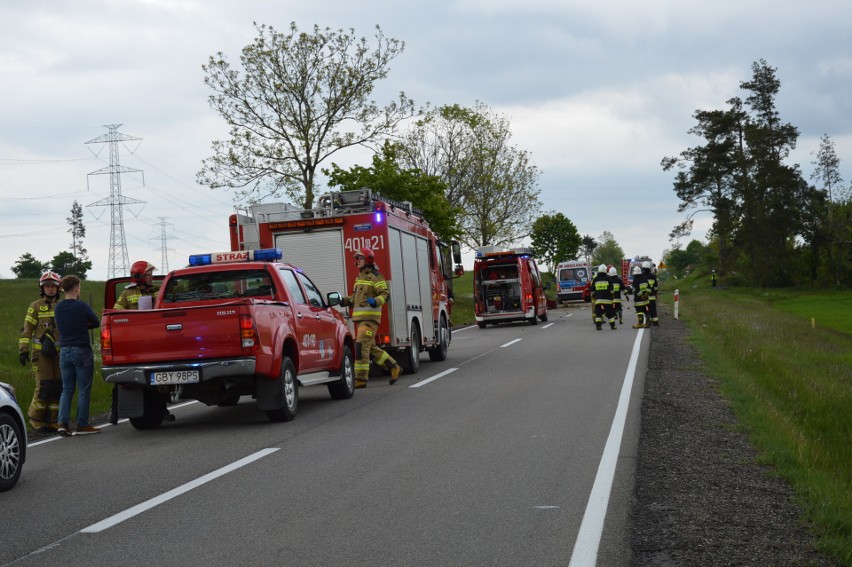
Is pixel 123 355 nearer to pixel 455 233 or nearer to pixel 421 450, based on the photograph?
pixel 421 450

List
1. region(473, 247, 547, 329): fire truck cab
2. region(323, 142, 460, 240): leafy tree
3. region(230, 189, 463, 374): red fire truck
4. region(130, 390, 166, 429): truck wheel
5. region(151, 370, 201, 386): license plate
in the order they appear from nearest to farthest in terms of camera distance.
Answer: region(151, 370, 201, 386): license plate → region(130, 390, 166, 429): truck wheel → region(230, 189, 463, 374): red fire truck → region(473, 247, 547, 329): fire truck cab → region(323, 142, 460, 240): leafy tree

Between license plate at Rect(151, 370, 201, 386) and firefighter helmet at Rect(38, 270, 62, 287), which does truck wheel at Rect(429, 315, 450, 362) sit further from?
license plate at Rect(151, 370, 201, 386)

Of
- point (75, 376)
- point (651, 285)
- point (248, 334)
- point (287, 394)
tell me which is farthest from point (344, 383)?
point (651, 285)

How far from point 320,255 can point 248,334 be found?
238 inches

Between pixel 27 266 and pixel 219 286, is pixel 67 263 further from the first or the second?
pixel 219 286

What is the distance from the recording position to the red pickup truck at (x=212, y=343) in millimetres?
10422

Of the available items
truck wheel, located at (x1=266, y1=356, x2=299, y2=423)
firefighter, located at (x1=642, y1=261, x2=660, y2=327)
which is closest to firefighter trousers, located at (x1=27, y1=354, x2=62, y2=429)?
truck wheel, located at (x1=266, y1=356, x2=299, y2=423)

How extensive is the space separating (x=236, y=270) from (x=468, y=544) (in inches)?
284

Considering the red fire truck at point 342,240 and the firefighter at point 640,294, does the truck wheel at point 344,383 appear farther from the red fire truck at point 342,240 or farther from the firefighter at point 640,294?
the firefighter at point 640,294

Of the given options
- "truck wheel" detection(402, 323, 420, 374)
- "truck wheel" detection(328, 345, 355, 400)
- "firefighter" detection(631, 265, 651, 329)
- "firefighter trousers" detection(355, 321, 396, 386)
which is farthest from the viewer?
"firefighter" detection(631, 265, 651, 329)

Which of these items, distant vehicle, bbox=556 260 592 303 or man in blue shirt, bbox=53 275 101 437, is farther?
distant vehicle, bbox=556 260 592 303

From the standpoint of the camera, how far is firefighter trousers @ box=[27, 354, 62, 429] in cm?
1166

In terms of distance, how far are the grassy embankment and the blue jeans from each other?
726cm

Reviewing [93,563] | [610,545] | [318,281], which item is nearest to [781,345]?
[318,281]
